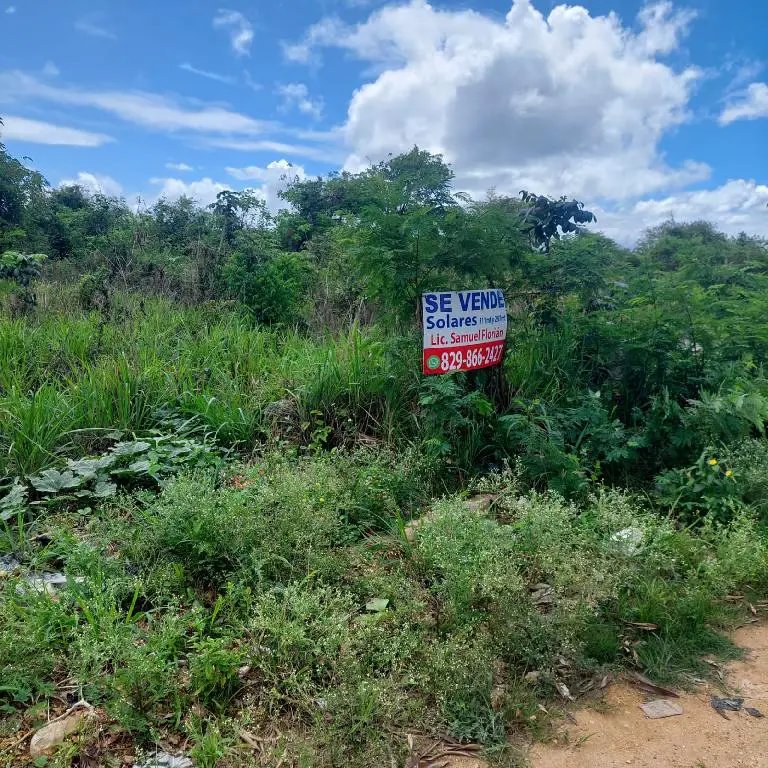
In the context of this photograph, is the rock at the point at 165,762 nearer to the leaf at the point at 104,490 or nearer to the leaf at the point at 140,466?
the leaf at the point at 104,490

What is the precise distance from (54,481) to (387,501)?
2.14 meters

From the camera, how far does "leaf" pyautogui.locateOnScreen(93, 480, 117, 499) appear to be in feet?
11.8

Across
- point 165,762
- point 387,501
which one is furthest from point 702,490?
point 165,762

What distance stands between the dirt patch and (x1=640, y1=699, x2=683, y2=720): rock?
2cm

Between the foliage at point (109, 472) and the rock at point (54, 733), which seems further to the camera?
the foliage at point (109, 472)

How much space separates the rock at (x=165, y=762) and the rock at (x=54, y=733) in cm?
31

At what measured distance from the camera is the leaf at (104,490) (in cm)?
360

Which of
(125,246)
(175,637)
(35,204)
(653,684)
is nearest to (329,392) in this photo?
(175,637)

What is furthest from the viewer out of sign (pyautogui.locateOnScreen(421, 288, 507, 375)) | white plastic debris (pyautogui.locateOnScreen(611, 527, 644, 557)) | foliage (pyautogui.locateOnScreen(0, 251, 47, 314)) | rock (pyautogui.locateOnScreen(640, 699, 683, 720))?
foliage (pyautogui.locateOnScreen(0, 251, 47, 314))

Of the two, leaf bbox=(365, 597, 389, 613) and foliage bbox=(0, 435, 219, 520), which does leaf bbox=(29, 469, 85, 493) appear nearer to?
foliage bbox=(0, 435, 219, 520)

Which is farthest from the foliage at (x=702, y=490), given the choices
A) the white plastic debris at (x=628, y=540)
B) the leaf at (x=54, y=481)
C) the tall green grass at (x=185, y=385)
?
the leaf at (x=54, y=481)

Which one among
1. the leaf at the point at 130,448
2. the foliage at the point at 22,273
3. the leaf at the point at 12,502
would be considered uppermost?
the foliage at the point at 22,273

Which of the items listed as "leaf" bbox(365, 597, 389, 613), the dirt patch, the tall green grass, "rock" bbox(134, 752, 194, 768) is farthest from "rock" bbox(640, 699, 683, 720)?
the tall green grass

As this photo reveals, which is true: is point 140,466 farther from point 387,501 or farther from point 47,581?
point 387,501
